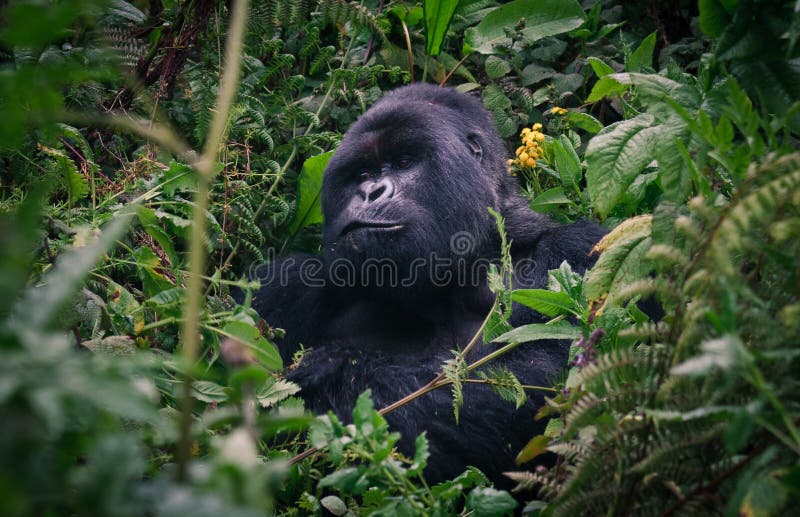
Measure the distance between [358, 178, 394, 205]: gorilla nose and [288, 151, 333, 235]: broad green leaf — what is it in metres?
0.73

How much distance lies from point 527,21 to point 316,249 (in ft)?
6.63

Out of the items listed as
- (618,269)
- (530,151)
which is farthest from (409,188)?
(618,269)

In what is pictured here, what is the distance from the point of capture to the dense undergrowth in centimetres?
83

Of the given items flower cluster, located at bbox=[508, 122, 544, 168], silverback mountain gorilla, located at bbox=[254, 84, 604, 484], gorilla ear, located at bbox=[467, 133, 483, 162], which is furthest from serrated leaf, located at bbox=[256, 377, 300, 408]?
flower cluster, located at bbox=[508, 122, 544, 168]

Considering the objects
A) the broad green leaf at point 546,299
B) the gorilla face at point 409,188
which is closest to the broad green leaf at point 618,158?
the broad green leaf at point 546,299

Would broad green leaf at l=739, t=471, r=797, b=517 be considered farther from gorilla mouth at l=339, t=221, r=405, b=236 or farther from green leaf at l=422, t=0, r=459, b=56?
green leaf at l=422, t=0, r=459, b=56

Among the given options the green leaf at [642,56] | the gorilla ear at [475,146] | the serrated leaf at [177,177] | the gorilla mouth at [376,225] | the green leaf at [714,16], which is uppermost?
the green leaf at [714,16]

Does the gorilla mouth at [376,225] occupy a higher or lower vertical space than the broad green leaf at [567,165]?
lower

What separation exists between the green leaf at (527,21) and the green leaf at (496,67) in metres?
0.12

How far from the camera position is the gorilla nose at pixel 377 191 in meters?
3.06

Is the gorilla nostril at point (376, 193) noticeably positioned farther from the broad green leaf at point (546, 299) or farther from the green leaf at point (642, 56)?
the green leaf at point (642, 56)

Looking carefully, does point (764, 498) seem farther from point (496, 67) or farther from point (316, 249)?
point (496, 67)

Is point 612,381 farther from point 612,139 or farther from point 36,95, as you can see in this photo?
point 36,95

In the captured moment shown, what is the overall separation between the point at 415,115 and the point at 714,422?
7.46 feet
